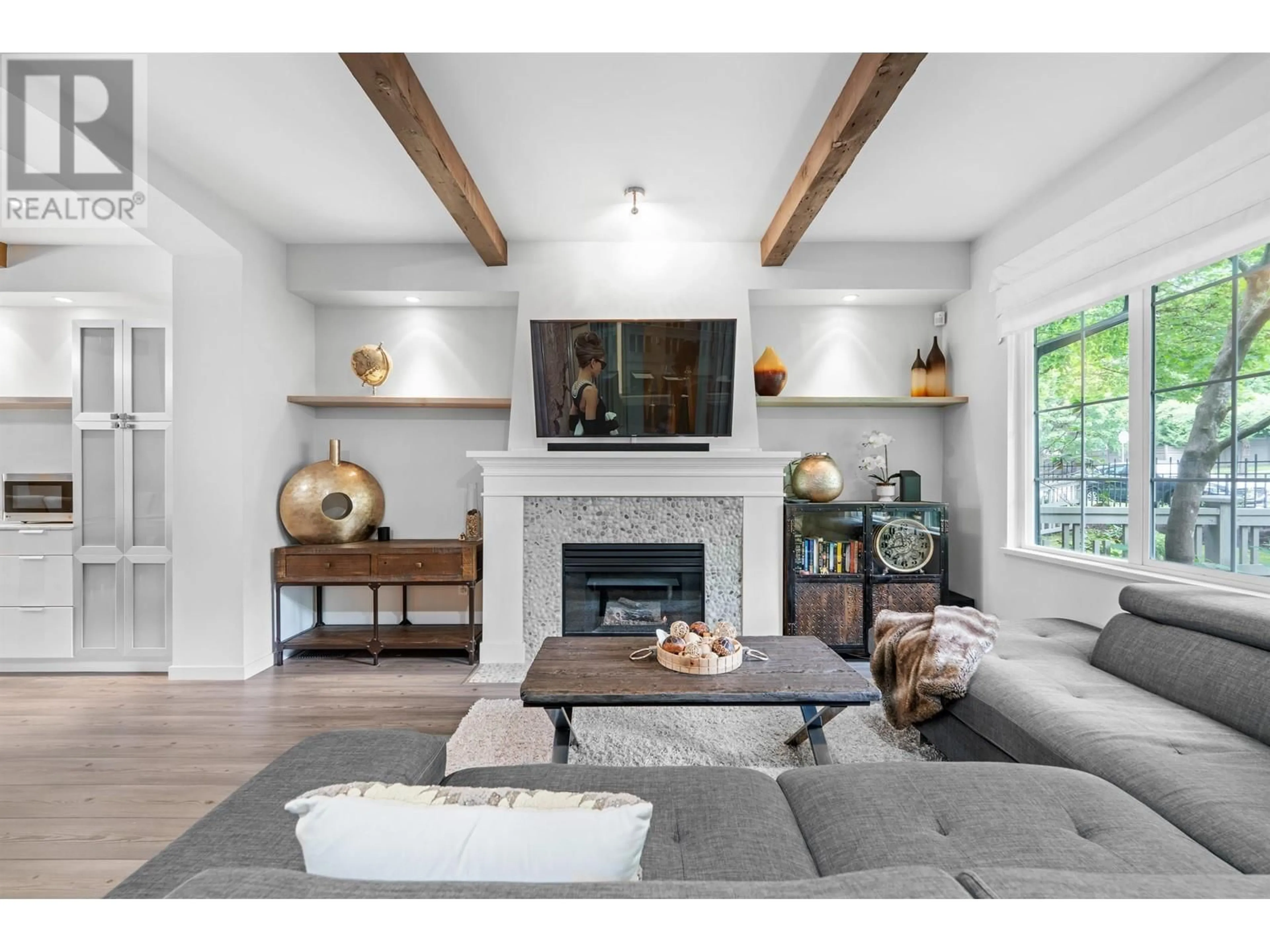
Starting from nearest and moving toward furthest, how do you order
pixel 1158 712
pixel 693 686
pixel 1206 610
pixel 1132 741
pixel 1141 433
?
pixel 1132 741
pixel 1158 712
pixel 1206 610
pixel 693 686
pixel 1141 433

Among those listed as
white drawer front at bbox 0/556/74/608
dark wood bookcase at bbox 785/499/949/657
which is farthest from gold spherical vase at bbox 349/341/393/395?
dark wood bookcase at bbox 785/499/949/657

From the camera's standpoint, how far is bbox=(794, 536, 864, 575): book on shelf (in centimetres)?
377

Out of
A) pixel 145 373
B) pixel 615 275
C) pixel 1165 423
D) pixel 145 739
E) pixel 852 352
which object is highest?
pixel 615 275

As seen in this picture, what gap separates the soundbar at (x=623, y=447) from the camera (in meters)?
3.76

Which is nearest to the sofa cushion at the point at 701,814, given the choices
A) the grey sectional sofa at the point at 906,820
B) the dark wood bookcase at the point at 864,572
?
the grey sectional sofa at the point at 906,820

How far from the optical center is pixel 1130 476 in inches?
107

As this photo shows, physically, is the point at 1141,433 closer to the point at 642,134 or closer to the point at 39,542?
the point at 642,134

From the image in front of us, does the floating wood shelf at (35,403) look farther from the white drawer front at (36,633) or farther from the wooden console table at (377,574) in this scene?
the wooden console table at (377,574)

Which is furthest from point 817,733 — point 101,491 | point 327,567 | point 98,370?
point 98,370

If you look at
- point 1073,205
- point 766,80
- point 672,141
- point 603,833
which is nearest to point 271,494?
point 672,141

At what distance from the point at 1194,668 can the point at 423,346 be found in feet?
13.6

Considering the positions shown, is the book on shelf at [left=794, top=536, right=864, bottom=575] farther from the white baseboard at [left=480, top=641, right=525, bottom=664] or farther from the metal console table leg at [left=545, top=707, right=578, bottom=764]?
the metal console table leg at [left=545, top=707, right=578, bottom=764]

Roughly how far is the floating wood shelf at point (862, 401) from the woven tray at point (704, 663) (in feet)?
6.95
